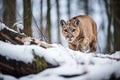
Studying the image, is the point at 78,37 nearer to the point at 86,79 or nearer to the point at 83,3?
the point at 86,79

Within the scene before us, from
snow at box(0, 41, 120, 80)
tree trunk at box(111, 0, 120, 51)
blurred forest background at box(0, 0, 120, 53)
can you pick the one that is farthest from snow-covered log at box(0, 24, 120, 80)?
tree trunk at box(111, 0, 120, 51)

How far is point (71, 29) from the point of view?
810 centimetres

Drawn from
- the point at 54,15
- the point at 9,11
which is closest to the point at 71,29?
→ the point at 9,11

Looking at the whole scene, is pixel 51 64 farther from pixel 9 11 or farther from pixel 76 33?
pixel 9 11

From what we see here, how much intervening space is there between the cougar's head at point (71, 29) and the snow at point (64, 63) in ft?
8.86

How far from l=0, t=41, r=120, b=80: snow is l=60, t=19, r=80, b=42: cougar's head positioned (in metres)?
2.70

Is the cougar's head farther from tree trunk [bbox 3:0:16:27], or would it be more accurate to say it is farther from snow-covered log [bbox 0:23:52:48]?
snow-covered log [bbox 0:23:52:48]

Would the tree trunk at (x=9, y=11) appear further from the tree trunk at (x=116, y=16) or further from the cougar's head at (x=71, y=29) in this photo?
the tree trunk at (x=116, y=16)

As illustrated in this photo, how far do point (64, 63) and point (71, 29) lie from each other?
3199 millimetres

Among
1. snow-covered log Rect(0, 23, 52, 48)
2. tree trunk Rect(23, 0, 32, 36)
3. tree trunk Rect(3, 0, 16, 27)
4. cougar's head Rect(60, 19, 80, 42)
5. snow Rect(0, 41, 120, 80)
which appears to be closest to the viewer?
snow Rect(0, 41, 120, 80)

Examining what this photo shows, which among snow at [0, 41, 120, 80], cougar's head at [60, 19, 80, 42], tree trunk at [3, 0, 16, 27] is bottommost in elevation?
snow at [0, 41, 120, 80]

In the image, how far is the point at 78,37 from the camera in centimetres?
812

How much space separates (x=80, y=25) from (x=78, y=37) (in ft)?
1.17

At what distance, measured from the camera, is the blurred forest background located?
26.8ft
